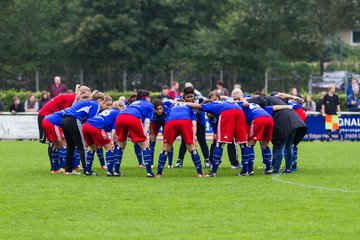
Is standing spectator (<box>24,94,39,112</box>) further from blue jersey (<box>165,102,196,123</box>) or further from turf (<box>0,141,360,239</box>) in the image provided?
blue jersey (<box>165,102,196,123</box>)

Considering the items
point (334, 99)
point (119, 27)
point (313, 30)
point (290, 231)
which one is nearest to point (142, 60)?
point (119, 27)

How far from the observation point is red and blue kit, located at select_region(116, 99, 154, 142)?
18109 mm

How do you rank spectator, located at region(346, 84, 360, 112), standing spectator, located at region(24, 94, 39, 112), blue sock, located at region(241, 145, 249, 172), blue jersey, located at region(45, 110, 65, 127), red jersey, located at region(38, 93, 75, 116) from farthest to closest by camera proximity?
Answer: standing spectator, located at region(24, 94, 39, 112), spectator, located at region(346, 84, 360, 112), red jersey, located at region(38, 93, 75, 116), blue jersey, located at region(45, 110, 65, 127), blue sock, located at region(241, 145, 249, 172)

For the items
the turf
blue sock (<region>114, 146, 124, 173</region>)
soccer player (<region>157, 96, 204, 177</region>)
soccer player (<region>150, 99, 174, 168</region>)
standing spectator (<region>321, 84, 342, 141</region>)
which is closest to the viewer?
the turf

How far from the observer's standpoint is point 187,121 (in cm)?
1798

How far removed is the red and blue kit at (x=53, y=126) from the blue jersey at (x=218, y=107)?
10.3 ft

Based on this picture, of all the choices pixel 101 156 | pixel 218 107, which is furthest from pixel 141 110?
pixel 101 156

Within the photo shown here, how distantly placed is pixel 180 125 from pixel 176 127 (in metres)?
0.09

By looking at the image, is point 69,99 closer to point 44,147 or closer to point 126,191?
point 126,191

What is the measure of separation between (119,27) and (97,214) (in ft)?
130

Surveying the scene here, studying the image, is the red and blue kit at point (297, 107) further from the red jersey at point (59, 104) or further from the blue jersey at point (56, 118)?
the blue jersey at point (56, 118)

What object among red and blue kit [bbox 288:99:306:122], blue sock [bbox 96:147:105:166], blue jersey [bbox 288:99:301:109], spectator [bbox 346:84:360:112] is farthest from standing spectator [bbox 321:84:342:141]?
blue sock [bbox 96:147:105:166]

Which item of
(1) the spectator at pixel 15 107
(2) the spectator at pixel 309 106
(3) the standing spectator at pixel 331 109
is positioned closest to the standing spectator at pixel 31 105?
(1) the spectator at pixel 15 107

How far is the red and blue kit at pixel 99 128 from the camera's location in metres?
18.6
